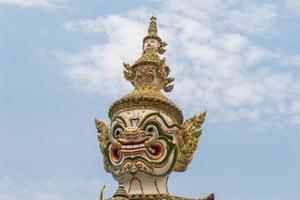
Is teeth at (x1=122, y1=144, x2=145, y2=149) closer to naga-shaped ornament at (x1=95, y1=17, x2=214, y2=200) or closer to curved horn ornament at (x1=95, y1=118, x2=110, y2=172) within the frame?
naga-shaped ornament at (x1=95, y1=17, x2=214, y2=200)

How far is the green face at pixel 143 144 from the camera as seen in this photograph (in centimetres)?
1359

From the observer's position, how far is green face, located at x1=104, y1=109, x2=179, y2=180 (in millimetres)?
13586

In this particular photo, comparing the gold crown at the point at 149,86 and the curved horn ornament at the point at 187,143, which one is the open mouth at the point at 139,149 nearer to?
the curved horn ornament at the point at 187,143

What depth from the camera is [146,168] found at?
44.5 ft

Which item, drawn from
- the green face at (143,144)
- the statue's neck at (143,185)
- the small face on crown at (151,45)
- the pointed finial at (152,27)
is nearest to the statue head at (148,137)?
the green face at (143,144)

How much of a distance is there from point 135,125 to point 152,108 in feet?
2.07

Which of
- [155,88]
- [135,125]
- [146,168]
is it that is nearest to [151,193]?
[146,168]

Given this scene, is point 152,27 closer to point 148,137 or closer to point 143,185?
point 148,137

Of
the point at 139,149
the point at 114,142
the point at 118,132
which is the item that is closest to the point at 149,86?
the point at 118,132

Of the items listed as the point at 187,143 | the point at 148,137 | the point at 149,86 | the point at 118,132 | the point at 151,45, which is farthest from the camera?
the point at 151,45

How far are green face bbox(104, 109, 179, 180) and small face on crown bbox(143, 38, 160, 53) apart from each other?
1.94 metres

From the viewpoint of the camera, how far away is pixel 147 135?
45.0 feet

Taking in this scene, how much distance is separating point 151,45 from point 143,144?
2980 millimetres

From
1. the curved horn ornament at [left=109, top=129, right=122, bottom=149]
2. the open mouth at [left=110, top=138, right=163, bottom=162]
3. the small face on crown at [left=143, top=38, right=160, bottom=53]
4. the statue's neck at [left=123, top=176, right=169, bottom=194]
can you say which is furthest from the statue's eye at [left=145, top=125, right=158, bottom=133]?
the small face on crown at [left=143, top=38, right=160, bottom=53]
